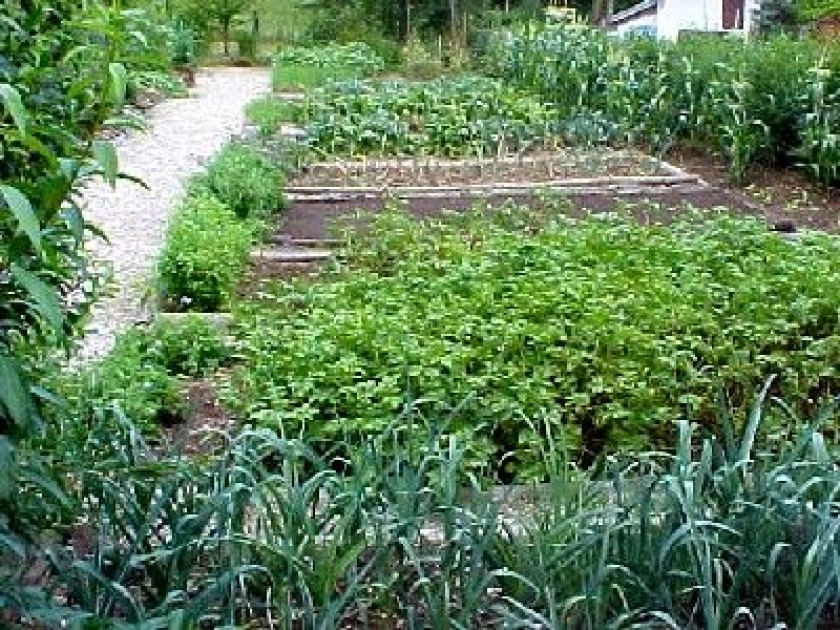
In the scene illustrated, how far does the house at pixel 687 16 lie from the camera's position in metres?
24.8

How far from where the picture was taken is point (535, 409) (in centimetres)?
450

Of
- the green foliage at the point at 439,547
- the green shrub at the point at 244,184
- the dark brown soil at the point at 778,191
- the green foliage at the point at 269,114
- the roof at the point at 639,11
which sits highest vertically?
the roof at the point at 639,11

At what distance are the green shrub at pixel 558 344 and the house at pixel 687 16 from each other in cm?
1920

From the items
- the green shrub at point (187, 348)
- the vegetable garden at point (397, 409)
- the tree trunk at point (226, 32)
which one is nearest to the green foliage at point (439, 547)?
the vegetable garden at point (397, 409)

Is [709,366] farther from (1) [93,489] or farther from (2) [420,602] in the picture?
(1) [93,489]

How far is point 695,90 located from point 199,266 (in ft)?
23.4

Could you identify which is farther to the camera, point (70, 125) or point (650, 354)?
point (650, 354)

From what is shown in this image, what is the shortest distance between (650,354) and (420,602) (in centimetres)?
188

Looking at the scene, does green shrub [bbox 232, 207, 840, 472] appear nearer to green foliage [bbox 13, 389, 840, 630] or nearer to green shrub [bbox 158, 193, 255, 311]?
green shrub [bbox 158, 193, 255, 311]

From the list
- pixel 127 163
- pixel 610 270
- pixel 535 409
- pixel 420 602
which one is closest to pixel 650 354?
pixel 535 409

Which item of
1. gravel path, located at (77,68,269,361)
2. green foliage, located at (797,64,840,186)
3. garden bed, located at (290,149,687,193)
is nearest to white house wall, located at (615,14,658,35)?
gravel path, located at (77,68,269,361)

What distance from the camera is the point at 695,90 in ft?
40.7

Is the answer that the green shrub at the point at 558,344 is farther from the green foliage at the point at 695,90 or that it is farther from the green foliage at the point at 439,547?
the green foliage at the point at 695,90

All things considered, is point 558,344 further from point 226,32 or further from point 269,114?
point 226,32
